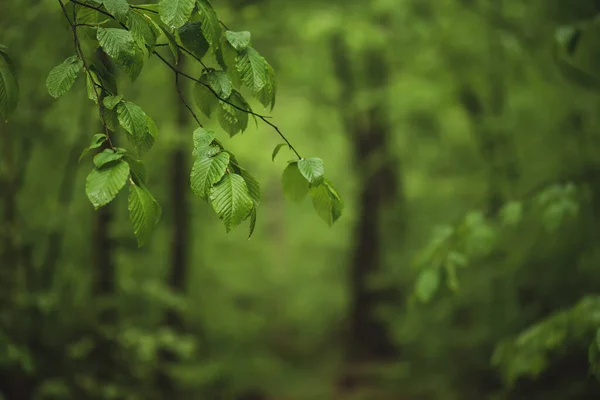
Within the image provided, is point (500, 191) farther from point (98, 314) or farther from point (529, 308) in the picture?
point (98, 314)

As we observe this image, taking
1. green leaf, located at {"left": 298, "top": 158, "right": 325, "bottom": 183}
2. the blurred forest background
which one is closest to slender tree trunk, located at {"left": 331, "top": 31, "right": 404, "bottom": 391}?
the blurred forest background

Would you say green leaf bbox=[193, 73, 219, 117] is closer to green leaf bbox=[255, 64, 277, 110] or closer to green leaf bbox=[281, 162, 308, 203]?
green leaf bbox=[255, 64, 277, 110]

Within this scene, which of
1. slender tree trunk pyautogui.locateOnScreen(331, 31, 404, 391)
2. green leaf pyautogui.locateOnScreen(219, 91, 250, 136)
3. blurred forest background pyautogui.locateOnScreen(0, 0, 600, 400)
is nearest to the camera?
green leaf pyautogui.locateOnScreen(219, 91, 250, 136)

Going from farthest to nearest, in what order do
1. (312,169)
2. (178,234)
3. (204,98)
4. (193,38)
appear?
(178,234) → (204,98) → (193,38) → (312,169)

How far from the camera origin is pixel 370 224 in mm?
9211

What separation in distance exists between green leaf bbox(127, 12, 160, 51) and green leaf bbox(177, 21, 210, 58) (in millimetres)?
103

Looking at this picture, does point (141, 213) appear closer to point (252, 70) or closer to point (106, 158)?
point (106, 158)

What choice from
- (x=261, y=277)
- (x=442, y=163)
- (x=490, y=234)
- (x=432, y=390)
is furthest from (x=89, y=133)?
(x=261, y=277)

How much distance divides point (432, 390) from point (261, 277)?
5323mm

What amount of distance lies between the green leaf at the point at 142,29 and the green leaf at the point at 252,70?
0.30 m

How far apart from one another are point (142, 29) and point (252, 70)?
15.4 inches

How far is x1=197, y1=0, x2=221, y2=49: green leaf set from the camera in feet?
5.59

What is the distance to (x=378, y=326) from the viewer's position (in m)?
8.97

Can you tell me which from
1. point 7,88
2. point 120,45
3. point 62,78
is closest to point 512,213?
point 120,45
